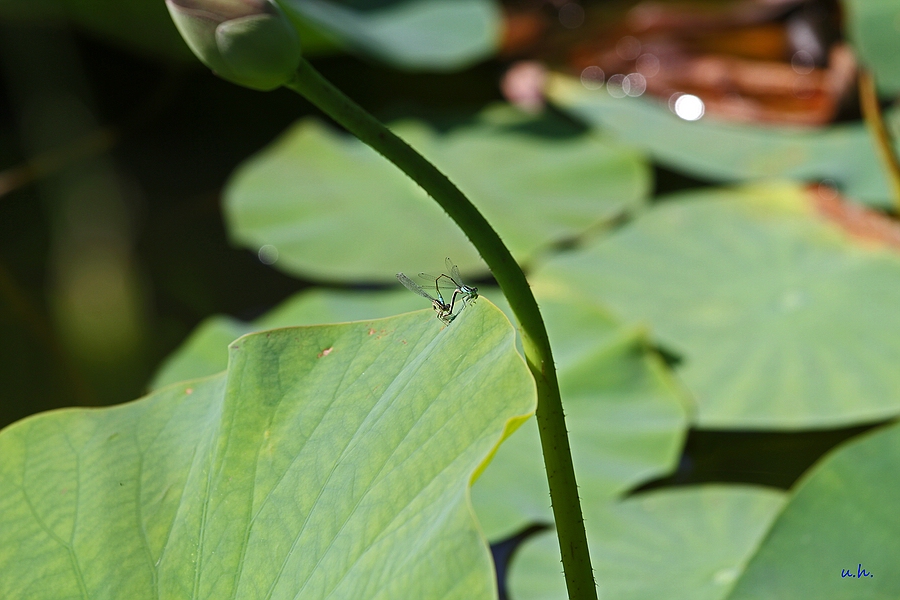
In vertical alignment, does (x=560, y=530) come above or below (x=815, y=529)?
above

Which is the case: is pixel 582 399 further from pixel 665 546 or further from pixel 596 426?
pixel 665 546

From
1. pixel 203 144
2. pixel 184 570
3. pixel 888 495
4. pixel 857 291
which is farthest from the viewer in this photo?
pixel 203 144

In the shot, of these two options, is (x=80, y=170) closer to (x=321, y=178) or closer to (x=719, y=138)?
(x=321, y=178)

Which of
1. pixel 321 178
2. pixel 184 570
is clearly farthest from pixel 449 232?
pixel 184 570

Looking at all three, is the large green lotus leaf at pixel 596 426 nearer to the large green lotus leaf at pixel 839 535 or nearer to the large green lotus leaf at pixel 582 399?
the large green lotus leaf at pixel 582 399

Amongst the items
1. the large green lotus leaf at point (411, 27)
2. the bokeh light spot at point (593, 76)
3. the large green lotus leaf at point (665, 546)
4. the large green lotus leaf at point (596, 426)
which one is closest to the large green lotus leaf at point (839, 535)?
the large green lotus leaf at point (665, 546)

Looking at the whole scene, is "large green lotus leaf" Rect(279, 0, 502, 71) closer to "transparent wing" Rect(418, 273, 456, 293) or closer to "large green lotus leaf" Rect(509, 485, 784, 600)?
"transparent wing" Rect(418, 273, 456, 293)
